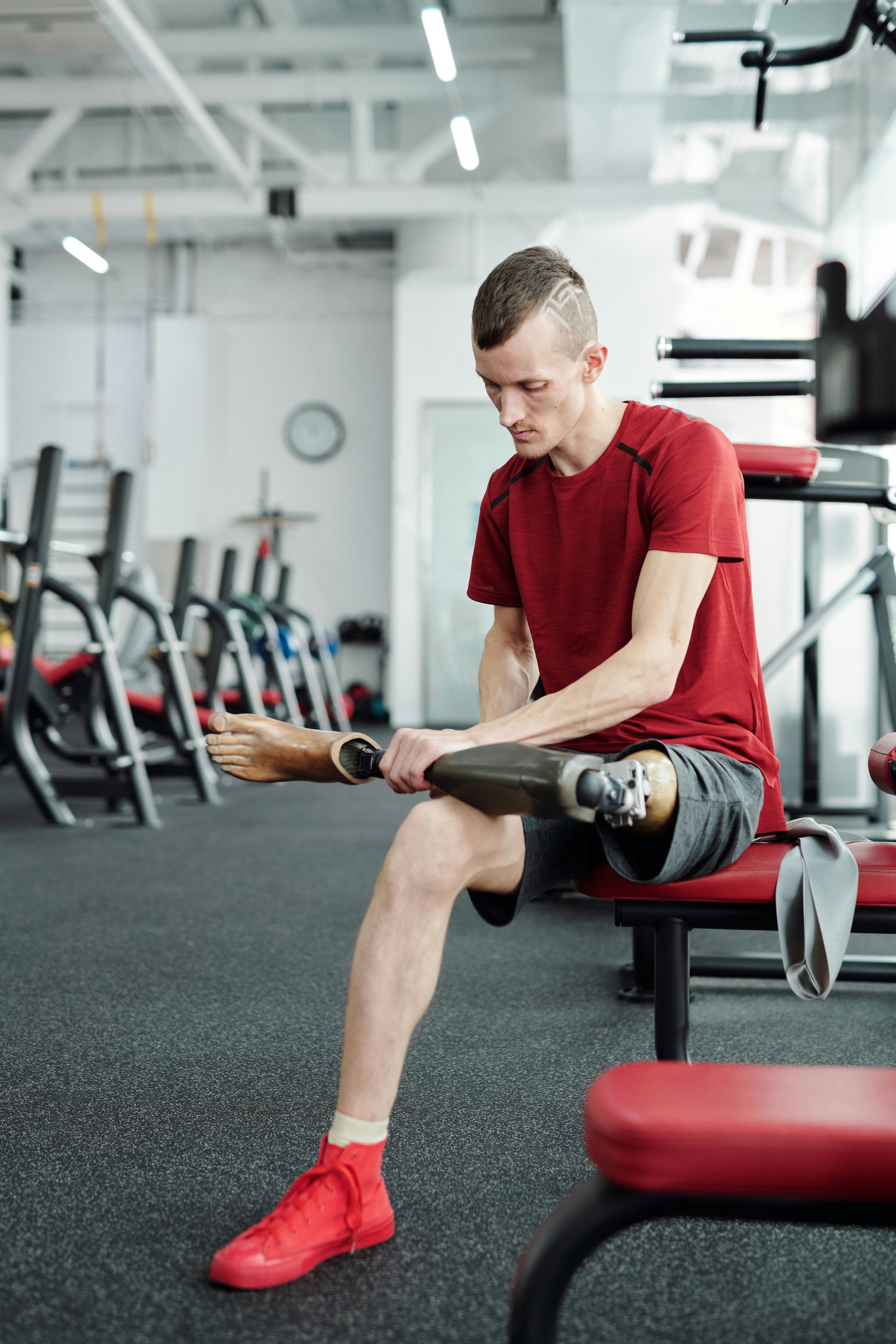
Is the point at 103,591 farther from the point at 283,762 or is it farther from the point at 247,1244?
the point at 247,1244

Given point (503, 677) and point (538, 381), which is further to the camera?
point (503, 677)

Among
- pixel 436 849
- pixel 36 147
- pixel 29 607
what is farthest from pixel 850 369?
pixel 36 147

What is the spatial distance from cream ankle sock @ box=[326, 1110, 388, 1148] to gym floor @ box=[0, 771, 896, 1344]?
0.13 metres

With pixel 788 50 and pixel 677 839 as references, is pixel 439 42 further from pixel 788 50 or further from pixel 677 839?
pixel 677 839

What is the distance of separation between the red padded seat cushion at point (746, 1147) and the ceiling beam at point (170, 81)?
5.86m

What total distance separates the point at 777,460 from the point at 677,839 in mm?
1088

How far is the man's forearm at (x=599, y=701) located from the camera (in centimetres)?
128

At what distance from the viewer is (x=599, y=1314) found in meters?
1.07

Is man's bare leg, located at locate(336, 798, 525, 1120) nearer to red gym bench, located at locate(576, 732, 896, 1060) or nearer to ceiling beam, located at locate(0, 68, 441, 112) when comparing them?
red gym bench, located at locate(576, 732, 896, 1060)

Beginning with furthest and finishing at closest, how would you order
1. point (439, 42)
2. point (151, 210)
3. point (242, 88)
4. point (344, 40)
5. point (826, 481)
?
point (151, 210)
point (242, 88)
point (344, 40)
point (439, 42)
point (826, 481)

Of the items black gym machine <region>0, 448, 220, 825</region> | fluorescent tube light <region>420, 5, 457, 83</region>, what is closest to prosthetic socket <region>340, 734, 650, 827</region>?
black gym machine <region>0, 448, 220, 825</region>

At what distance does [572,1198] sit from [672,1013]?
22.2 inches

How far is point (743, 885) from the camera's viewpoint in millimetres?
1312

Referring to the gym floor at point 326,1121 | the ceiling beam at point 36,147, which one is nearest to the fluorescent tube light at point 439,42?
the ceiling beam at point 36,147
